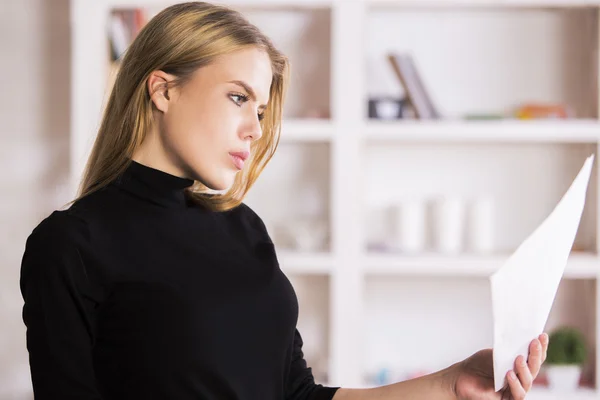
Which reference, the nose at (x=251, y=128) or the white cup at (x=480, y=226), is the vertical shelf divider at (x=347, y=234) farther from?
the nose at (x=251, y=128)

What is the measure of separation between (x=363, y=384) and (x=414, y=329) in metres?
0.38

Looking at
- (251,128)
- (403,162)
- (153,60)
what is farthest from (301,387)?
(403,162)

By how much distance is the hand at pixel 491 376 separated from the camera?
0.94 m

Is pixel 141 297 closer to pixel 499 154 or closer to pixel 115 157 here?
pixel 115 157

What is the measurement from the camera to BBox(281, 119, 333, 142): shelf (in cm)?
267

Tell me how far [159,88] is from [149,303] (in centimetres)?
29

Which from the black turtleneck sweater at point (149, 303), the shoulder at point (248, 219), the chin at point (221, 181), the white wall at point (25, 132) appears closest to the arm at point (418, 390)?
the black turtleneck sweater at point (149, 303)

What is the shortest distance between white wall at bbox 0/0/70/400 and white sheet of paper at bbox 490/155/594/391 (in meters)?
2.39

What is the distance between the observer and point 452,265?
2666 mm

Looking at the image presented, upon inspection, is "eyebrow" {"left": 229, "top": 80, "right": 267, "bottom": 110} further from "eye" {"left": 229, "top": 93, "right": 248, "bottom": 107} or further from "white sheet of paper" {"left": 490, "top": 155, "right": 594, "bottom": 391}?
"white sheet of paper" {"left": 490, "top": 155, "right": 594, "bottom": 391}

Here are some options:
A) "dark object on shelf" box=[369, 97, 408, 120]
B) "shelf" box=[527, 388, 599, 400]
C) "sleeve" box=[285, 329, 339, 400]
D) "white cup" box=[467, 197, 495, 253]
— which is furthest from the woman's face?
"shelf" box=[527, 388, 599, 400]

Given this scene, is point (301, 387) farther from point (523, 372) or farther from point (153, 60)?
point (153, 60)

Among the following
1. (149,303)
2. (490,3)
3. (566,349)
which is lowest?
(566,349)

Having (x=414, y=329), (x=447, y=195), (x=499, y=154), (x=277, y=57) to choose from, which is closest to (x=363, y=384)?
(x=414, y=329)
